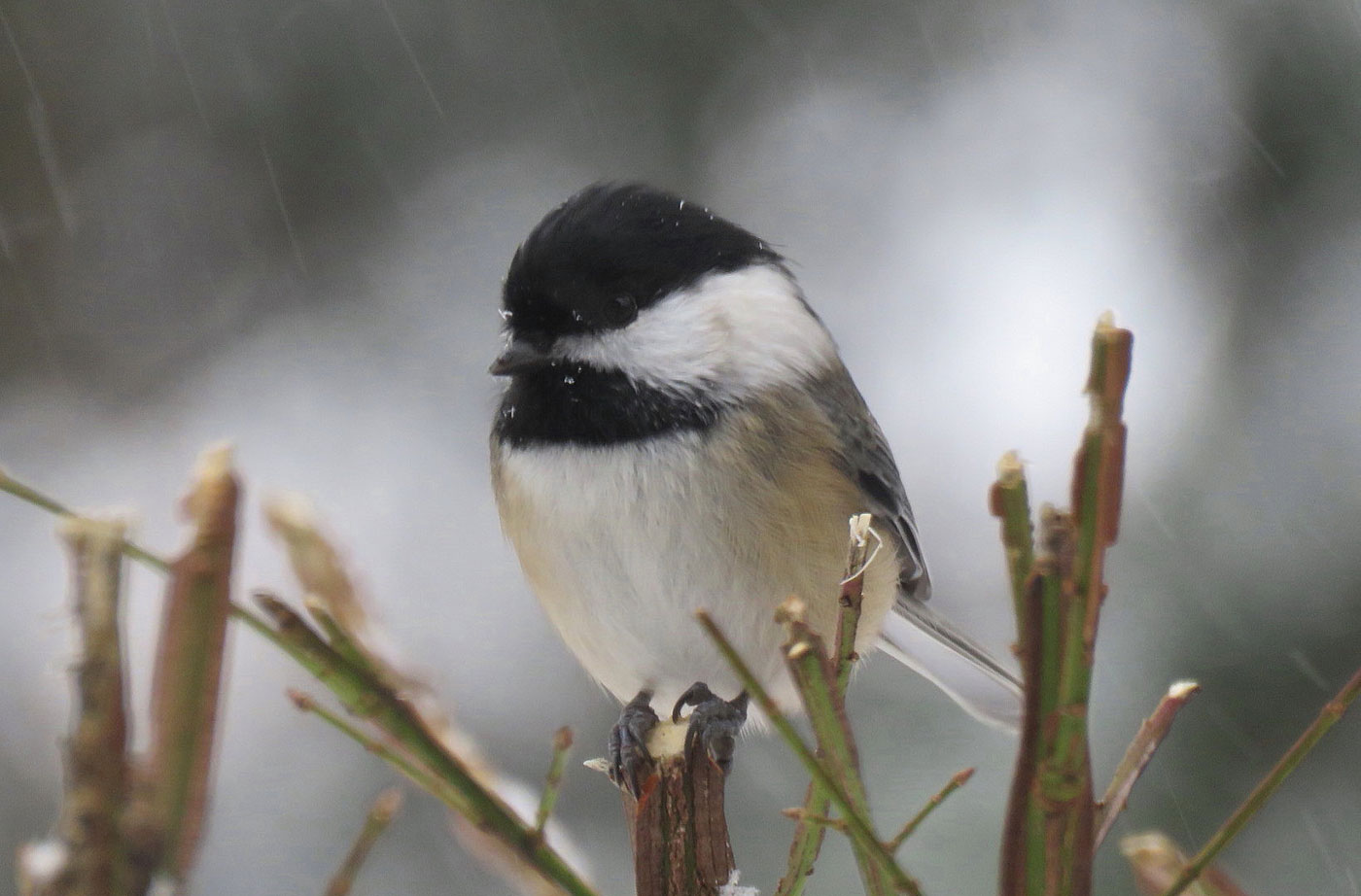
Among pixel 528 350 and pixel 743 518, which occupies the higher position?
pixel 528 350

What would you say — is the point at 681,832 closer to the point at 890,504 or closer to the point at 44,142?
the point at 890,504

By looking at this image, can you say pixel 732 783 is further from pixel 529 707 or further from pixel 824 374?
pixel 824 374

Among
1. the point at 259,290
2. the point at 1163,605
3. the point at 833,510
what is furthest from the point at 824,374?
the point at 259,290

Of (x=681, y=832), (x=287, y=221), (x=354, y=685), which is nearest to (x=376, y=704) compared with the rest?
(x=354, y=685)

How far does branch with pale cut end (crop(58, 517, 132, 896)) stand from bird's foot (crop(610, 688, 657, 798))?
2.70 ft

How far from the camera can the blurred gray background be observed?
8.04 feet

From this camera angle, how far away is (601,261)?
4.87 ft

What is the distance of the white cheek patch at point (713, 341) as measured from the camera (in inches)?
59.6

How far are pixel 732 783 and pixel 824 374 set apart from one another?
1.15 m

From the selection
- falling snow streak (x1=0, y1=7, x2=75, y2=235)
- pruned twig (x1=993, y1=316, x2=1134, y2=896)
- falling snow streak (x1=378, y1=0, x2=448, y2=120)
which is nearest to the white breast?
pruned twig (x1=993, y1=316, x2=1134, y2=896)

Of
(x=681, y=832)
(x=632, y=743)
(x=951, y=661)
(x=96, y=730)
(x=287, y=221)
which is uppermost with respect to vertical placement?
(x=287, y=221)

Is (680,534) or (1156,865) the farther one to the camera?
(680,534)

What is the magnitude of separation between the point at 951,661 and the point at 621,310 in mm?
871

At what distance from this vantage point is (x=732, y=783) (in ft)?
8.68
